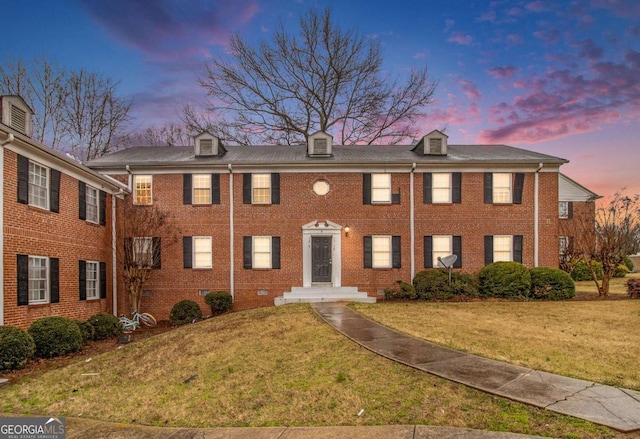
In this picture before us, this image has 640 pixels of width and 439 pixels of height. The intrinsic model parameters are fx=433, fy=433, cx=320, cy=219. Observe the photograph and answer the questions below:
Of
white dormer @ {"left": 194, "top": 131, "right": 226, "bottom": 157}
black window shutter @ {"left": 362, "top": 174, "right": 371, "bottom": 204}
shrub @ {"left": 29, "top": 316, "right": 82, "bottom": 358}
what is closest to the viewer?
shrub @ {"left": 29, "top": 316, "right": 82, "bottom": 358}

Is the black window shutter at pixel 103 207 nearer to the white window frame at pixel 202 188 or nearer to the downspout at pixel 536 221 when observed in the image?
the white window frame at pixel 202 188

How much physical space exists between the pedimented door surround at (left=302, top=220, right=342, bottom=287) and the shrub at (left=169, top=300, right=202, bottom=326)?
13.6 ft

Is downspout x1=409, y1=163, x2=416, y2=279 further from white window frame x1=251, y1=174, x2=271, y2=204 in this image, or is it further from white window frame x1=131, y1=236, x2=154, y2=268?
white window frame x1=131, y1=236, x2=154, y2=268

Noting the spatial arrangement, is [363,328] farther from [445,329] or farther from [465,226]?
[465,226]

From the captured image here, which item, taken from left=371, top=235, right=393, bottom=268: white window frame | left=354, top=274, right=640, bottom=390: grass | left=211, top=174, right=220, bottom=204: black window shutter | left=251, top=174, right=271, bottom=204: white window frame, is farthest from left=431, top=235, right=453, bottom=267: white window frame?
left=211, top=174, right=220, bottom=204: black window shutter

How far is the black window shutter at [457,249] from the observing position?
17.1 metres

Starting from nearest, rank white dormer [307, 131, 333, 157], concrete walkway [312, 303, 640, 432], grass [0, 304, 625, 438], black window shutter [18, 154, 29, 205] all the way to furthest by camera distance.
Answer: concrete walkway [312, 303, 640, 432] < grass [0, 304, 625, 438] < black window shutter [18, 154, 29, 205] < white dormer [307, 131, 333, 157]

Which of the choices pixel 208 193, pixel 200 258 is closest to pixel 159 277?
pixel 200 258

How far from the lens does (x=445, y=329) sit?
383 inches

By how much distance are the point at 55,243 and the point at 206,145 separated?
289 inches

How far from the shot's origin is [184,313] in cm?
1562

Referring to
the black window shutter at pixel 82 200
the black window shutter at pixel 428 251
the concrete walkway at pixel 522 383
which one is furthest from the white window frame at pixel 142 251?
the black window shutter at pixel 428 251

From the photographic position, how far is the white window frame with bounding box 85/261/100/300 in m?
14.4

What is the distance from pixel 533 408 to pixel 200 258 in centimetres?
1426
